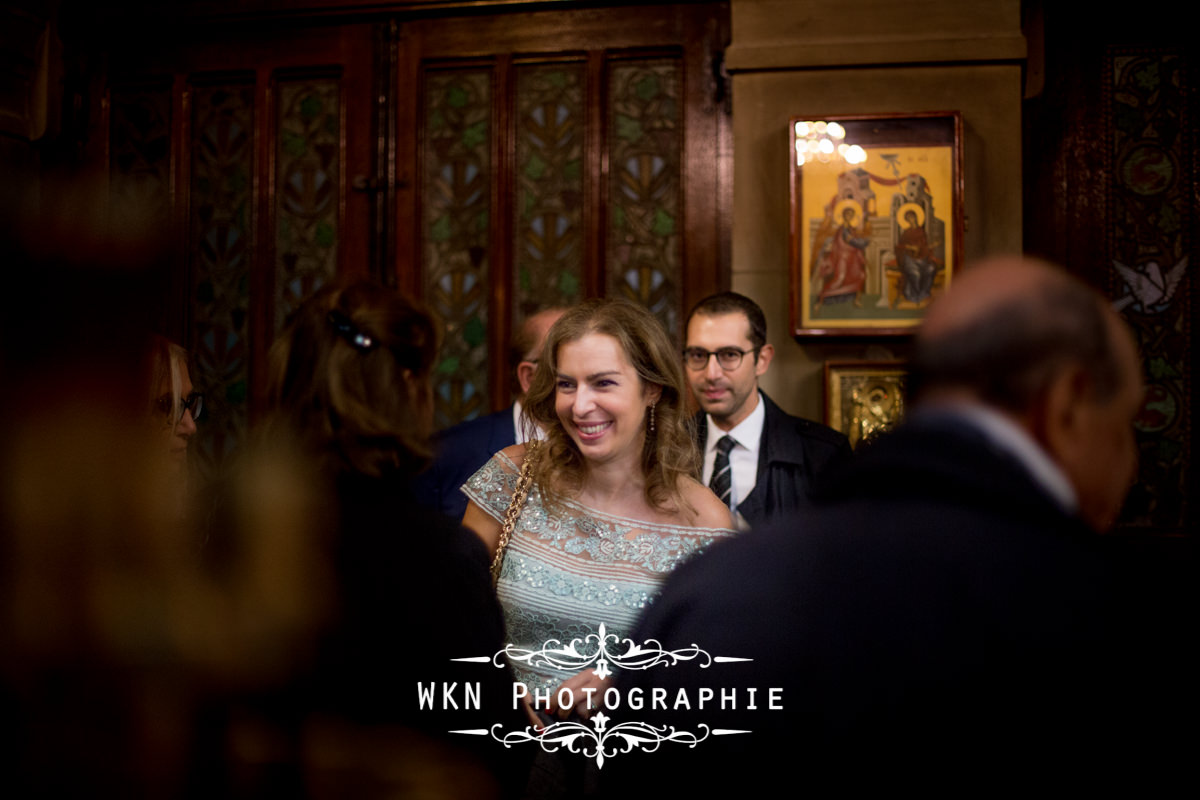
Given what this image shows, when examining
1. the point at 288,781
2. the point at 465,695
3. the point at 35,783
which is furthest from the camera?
the point at 465,695

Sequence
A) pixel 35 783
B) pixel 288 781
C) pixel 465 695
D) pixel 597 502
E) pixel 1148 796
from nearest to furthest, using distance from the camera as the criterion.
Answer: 1. pixel 35 783
2. pixel 1148 796
3. pixel 288 781
4. pixel 465 695
5. pixel 597 502

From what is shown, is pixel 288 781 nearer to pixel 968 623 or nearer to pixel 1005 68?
pixel 968 623

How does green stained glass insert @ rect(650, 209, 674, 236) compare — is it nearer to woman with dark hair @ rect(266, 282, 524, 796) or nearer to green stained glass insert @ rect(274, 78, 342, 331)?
green stained glass insert @ rect(274, 78, 342, 331)

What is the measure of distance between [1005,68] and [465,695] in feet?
11.2

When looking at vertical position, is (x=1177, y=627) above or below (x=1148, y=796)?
above

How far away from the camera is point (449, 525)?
1.43 meters

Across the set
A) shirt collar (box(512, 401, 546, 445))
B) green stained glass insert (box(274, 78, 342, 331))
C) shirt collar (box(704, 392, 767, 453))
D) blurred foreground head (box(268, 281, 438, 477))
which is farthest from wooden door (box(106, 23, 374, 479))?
blurred foreground head (box(268, 281, 438, 477))

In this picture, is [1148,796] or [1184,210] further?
[1184,210]

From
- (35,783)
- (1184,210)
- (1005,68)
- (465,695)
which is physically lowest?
(465,695)

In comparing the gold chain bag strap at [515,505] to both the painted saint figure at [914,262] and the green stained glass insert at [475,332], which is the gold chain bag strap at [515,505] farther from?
the painted saint figure at [914,262]

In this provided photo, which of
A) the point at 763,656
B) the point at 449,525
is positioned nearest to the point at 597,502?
the point at 449,525

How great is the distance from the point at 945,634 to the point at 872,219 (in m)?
2.99

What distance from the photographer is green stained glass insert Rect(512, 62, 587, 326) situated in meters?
4.15

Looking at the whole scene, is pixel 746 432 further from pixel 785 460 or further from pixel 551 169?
pixel 551 169
